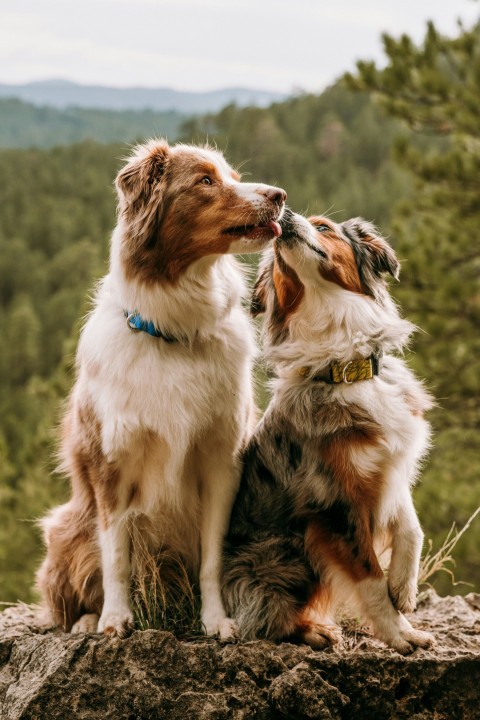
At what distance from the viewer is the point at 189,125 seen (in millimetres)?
60375

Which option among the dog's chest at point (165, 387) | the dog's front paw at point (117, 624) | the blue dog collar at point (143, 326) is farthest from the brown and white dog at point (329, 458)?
the blue dog collar at point (143, 326)

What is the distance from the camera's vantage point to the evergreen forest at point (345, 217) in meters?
10.8

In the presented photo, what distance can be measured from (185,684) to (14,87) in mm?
193810

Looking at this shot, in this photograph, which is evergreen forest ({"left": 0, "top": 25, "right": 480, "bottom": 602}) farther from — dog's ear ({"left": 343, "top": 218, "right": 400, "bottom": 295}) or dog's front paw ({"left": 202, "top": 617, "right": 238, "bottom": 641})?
A: dog's front paw ({"left": 202, "top": 617, "right": 238, "bottom": 641})

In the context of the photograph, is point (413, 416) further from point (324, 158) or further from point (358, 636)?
point (324, 158)

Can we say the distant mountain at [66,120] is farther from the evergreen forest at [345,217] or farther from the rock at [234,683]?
the rock at [234,683]

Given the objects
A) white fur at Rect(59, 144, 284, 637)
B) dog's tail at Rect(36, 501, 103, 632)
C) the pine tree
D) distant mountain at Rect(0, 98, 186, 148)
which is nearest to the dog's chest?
white fur at Rect(59, 144, 284, 637)

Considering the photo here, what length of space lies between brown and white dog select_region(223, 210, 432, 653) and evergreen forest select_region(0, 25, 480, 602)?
581mm

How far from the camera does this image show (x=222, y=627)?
3900 millimetres

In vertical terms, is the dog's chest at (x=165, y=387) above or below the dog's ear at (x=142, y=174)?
below

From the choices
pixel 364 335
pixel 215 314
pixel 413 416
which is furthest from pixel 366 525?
pixel 215 314

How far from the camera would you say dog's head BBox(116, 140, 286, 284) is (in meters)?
3.78

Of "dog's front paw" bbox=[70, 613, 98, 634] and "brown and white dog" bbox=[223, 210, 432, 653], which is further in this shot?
"dog's front paw" bbox=[70, 613, 98, 634]

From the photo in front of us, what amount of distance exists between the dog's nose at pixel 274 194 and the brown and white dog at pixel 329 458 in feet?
0.60
